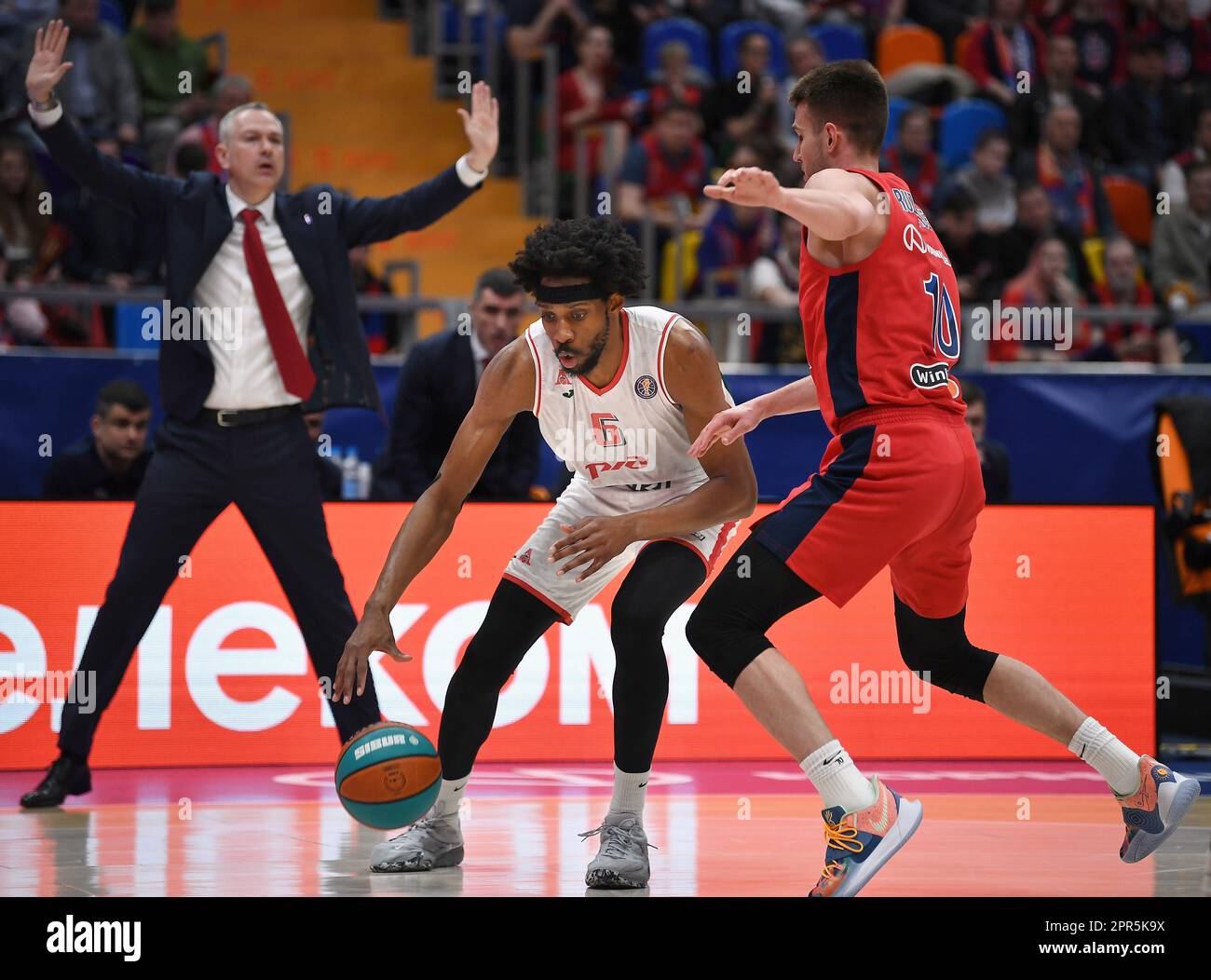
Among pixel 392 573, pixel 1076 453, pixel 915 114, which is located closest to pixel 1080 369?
pixel 1076 453

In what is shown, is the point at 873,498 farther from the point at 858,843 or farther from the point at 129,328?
the point at 129,328

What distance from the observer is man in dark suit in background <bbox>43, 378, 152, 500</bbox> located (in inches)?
327

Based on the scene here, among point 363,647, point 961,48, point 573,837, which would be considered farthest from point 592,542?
point 961,48

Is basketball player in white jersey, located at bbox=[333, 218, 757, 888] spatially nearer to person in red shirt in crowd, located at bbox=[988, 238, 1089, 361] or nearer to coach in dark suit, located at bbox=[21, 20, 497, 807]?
coach in dark suit, located at bbox=[21, 20, 497, 807]

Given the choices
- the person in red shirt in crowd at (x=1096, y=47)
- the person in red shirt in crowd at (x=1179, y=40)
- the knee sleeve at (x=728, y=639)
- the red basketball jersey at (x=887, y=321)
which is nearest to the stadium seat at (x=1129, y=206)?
the person in red shirt in crowd at (x=1096, y=47)

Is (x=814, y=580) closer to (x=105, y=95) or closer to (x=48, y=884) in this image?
(x=48, y=884)

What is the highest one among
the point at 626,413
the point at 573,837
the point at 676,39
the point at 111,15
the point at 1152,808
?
the point at 676,39

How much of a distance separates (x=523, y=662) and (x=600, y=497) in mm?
2597

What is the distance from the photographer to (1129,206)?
45.3 feet

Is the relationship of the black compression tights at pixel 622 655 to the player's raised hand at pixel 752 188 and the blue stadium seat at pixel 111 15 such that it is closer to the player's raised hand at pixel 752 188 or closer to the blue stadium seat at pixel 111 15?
the player's raised hand at pixel 752 188

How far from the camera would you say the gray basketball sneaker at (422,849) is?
5008mm

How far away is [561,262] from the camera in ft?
16.2

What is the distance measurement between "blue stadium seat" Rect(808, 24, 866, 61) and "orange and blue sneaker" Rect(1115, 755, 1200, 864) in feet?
33.9

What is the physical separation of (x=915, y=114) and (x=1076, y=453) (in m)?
3.79
